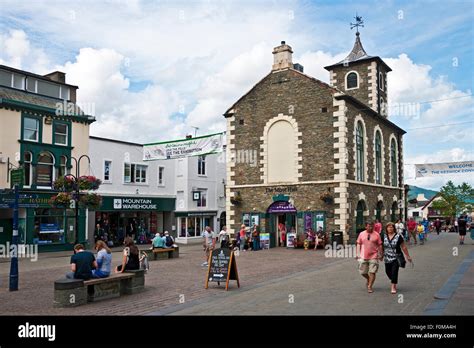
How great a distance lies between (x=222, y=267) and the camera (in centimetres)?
1283

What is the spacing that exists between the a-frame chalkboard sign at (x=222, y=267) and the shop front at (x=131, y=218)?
69.0 feet

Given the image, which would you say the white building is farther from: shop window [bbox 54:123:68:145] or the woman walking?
the woman walking

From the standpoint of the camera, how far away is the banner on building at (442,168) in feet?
98.5

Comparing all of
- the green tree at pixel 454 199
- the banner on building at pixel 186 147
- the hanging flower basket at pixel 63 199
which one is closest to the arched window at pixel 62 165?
the banner on building at pixel 186 147

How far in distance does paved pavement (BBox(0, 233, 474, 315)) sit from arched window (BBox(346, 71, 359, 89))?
19.9 m

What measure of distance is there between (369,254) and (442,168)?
21.8 metres

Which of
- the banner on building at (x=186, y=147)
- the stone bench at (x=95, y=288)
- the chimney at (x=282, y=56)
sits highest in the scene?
the chimney at (x=282, y=56)

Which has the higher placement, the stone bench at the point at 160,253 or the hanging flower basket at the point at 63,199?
the hanging flower basket at the point at 63,199

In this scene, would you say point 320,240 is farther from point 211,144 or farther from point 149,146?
point 149,146

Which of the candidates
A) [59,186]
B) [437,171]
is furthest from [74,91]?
[437,171]

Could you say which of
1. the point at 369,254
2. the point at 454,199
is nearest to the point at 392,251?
the point at 369,254

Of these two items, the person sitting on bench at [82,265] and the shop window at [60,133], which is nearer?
the person sitting on bench at [82,265]

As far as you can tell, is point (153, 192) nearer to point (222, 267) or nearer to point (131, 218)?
point (131, 218)

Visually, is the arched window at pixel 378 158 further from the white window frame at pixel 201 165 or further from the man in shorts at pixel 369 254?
the man in shorts at pixel 369 254
